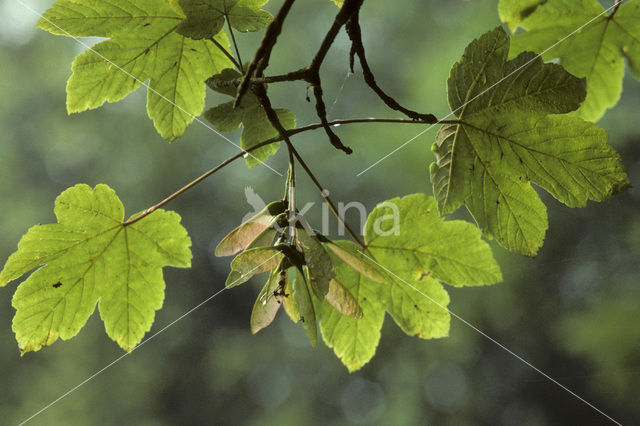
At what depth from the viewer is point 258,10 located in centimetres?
99

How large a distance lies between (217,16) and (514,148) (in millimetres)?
655

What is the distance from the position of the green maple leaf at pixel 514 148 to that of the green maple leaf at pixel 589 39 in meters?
0.24

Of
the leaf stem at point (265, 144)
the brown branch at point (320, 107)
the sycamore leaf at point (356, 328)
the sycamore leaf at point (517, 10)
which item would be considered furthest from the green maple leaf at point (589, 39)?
the sycamore leaf at point (356, 328)

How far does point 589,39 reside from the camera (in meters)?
1.15

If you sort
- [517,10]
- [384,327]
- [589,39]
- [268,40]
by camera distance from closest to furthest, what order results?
1. [268,40]
2. [517,10]
3. [589,39]
4. [384,327]

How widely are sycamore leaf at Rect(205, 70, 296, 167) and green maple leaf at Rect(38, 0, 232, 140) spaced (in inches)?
4.8

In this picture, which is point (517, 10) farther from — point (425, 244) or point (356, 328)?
point (356, 328)

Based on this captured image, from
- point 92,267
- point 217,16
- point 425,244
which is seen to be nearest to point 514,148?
point 425,244

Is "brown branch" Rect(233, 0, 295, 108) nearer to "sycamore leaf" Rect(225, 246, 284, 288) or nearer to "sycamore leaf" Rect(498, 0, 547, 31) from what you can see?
"sycamore leaf" Rect(225, 246, 284, 288)

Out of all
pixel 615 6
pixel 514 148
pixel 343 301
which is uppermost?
pixel 615 6

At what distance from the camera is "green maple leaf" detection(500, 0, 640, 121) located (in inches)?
43.4

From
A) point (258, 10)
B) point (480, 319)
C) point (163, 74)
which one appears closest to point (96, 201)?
point (163, 74)

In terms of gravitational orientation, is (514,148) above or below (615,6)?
below

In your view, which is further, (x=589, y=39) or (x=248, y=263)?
(x=589, y=39)
